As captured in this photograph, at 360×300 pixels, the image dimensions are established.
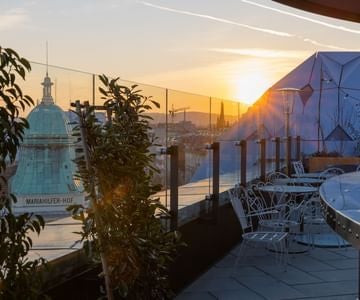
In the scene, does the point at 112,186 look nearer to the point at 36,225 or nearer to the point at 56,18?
the point at 36,225

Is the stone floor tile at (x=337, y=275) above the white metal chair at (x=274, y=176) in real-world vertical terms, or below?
below

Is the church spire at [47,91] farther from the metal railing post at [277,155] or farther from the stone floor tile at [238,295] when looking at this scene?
the metal railing post at [277,155]

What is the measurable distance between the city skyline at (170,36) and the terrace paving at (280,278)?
6.35 feet

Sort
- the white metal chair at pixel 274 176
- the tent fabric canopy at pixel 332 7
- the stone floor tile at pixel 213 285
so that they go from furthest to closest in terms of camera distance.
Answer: the white metal chair at pixel 274 176
the stone floor tile at pixel 213 285
the tent fabric canopy at pixel 332 7

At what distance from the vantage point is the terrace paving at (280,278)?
463cm

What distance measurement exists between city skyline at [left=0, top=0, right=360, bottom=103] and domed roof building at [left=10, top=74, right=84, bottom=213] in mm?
346

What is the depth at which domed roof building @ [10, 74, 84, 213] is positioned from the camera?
2852mm

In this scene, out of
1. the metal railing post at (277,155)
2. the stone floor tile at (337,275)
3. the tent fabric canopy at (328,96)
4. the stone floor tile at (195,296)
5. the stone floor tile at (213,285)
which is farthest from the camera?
the tent fabric canopy at (328,96)

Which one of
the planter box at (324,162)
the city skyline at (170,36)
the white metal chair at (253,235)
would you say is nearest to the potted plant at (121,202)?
the city skyline at (170,36)

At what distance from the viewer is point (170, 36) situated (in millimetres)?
6930

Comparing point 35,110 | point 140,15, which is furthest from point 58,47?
point 140,15

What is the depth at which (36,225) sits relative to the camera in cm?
200

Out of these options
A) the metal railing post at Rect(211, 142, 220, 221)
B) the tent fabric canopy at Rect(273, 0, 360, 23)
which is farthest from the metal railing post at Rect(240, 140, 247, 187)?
the tent fabric canopy at Rect(273, 0, 360, 23)

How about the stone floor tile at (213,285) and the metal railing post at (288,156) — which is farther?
the metal railing post at (288,156)
